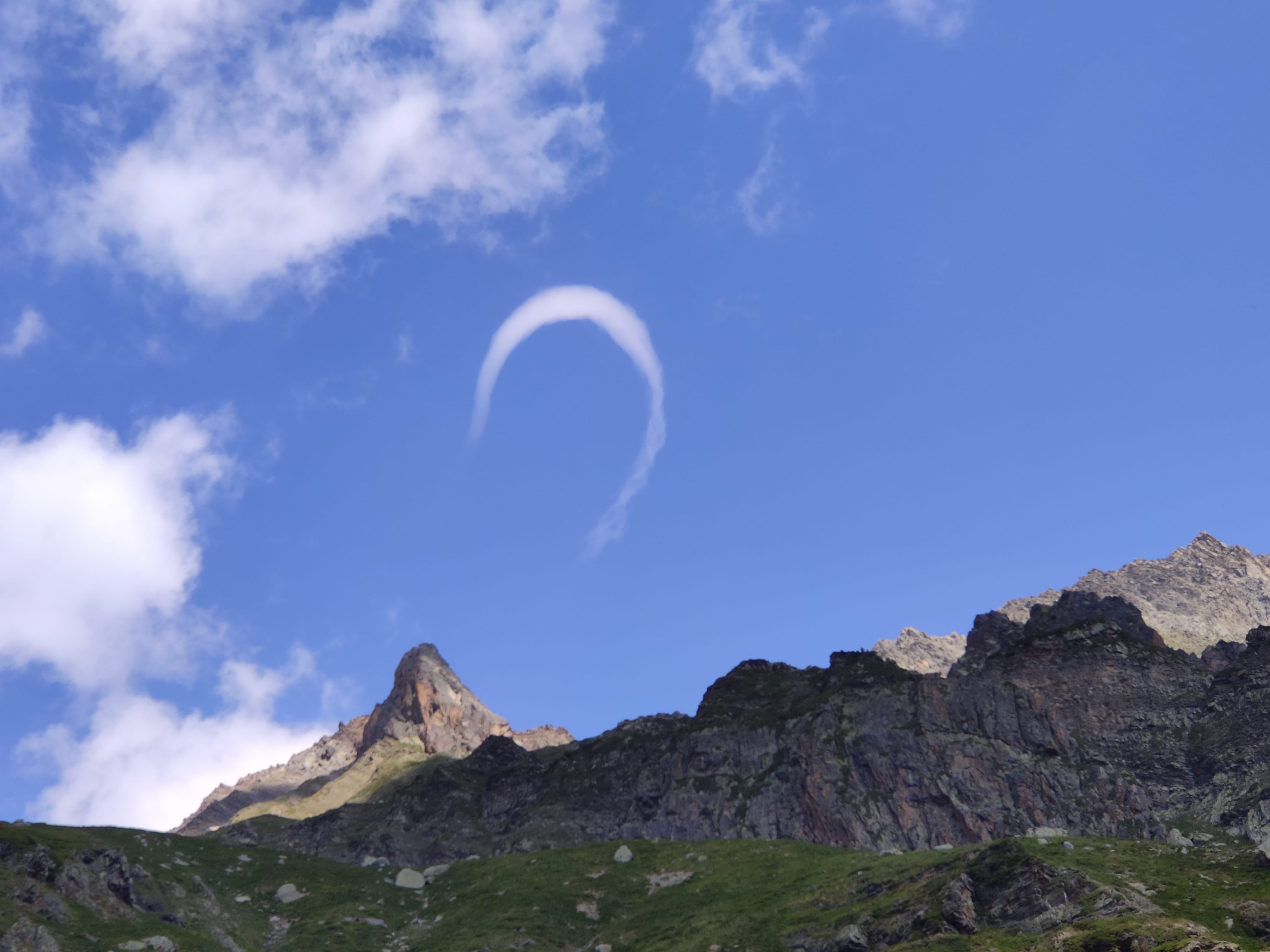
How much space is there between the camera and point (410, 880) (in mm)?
132750

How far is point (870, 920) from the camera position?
88250mm

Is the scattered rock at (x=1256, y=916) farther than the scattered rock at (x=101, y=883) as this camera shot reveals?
No

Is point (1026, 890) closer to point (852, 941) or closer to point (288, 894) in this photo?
point (852, 941)

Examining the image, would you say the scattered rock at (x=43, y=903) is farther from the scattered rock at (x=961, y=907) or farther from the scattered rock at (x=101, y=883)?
the scattered rock at (x=961, y=907)

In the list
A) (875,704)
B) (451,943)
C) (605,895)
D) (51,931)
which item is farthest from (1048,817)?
(51,931)

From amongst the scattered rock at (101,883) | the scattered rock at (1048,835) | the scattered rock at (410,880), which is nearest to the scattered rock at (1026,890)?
the scattered rock at (1048,835)

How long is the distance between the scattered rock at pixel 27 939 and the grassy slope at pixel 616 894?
68.7 inches

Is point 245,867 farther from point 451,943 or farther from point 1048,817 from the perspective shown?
point 1048,817

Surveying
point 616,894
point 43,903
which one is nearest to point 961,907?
point 616,894

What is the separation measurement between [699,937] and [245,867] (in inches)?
2862

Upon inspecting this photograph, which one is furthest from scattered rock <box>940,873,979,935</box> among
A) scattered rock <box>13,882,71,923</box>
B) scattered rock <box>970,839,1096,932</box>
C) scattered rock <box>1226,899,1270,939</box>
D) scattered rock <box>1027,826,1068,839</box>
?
scattered rock <box>13,882,71,923</box>

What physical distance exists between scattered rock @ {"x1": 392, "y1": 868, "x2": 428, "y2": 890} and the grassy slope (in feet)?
6.22

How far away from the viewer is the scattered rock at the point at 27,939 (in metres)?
85.7

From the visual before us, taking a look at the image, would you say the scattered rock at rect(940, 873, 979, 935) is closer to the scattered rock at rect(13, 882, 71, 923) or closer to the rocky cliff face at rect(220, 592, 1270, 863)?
the rocky cliff face at rect(220, 592, 1270, 863)
